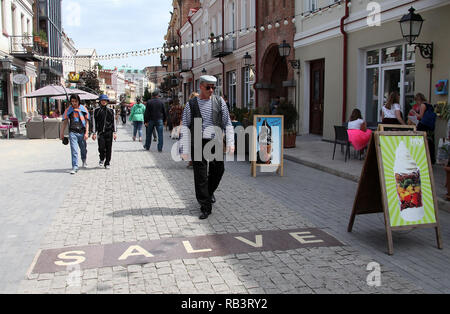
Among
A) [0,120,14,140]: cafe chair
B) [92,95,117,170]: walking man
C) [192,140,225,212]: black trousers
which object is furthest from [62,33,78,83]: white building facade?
[192,140,225,212]: black trousers

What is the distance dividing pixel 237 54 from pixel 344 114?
12527mm

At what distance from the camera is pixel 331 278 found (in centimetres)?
380

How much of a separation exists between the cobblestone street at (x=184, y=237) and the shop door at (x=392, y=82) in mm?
5732

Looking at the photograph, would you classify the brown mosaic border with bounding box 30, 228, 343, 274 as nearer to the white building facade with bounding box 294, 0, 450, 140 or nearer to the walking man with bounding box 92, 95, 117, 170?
the walking man with bounding box 92, 95, 117, 170

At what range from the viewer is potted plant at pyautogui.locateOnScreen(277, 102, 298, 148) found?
1380cm

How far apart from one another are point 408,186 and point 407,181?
53mm

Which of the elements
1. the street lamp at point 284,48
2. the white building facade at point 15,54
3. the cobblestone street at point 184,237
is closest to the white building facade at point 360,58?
the street lamp at point 284,48

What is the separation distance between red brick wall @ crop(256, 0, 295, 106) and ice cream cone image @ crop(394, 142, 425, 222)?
46.6 feet

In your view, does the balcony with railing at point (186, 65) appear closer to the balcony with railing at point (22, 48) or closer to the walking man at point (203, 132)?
the balcony with railing at point (22, 48)

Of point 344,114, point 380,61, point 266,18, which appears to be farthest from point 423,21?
point 266,18

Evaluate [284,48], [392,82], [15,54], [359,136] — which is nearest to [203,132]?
[359,136]

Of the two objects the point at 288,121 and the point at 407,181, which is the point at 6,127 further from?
the point at 407,181

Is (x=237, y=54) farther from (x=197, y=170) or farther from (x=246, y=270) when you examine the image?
(x=246, y=270)
